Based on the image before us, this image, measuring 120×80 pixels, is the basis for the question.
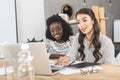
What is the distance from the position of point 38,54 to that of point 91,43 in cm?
83

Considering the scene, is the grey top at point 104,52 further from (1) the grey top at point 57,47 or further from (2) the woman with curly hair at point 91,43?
(1) the grey top at point 57,47

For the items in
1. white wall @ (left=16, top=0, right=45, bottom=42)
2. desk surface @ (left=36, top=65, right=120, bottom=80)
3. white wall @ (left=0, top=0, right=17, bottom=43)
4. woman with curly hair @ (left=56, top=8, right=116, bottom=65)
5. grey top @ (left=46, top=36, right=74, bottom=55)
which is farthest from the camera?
white wall @ (left=16, top=0, right=45, bottom=42)

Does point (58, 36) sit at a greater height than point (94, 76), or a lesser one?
greater

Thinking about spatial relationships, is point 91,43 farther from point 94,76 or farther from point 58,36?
point 58,36

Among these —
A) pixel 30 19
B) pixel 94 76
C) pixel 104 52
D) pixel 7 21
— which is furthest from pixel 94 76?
pixel 30 19

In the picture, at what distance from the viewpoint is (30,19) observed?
4.33 m

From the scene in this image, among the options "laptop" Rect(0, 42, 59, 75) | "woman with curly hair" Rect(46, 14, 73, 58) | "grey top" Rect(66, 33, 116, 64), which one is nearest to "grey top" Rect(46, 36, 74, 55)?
"woman with curly hair" Rect(46, 14, 73, 58)

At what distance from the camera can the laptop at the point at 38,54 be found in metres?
1.60

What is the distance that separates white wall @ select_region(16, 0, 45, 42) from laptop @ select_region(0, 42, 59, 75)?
2.41 meters

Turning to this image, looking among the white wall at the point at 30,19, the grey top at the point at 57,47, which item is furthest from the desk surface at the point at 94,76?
the white wall at the point at 30,19

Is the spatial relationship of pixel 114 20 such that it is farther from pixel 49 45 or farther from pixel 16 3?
pixel 49 45

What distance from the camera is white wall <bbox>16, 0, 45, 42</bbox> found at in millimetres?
4180

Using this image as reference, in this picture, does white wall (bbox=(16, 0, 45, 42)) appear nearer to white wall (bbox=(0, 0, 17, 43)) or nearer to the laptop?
white wall (bbox=(0, 0, 17, 43))

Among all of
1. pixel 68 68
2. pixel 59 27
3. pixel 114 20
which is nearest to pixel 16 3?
pixel 59 27
